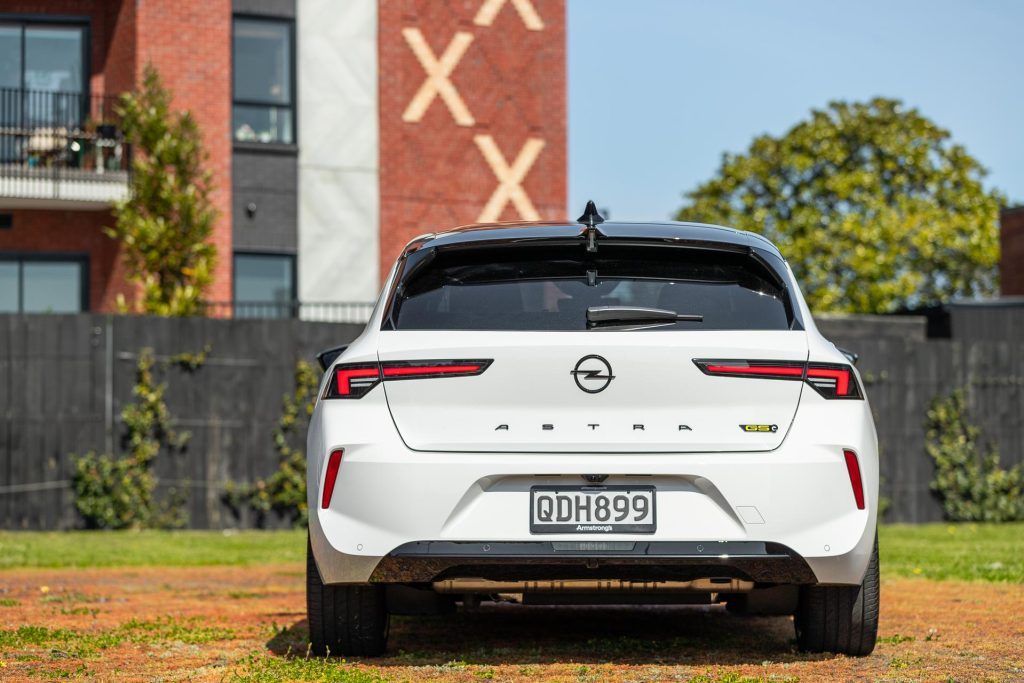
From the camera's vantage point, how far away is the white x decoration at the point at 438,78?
2527 cm

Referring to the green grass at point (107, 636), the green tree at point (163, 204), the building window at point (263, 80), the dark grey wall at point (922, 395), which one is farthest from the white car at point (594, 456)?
the building window at point (263, 80)

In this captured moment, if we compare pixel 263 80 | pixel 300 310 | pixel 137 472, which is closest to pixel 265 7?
pixel 263 80

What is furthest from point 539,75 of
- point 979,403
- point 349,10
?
point 979,403

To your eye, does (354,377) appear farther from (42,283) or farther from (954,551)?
(42,283)

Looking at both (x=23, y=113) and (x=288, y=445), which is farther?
(x=23, y=113)

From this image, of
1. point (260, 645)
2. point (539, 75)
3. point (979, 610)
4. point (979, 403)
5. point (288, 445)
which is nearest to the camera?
point (260, 645)

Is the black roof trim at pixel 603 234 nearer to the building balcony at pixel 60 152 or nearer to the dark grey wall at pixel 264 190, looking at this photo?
the building balcony at pixel 60 152

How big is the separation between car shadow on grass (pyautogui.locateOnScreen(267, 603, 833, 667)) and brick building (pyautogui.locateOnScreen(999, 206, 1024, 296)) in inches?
1348

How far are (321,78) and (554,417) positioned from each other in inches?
781

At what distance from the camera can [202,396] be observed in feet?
53.5

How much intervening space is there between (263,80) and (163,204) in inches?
129

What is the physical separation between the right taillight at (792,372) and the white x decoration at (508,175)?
20.2 metres

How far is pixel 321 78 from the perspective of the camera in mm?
24594

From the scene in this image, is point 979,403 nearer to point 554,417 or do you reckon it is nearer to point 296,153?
point 296,153
